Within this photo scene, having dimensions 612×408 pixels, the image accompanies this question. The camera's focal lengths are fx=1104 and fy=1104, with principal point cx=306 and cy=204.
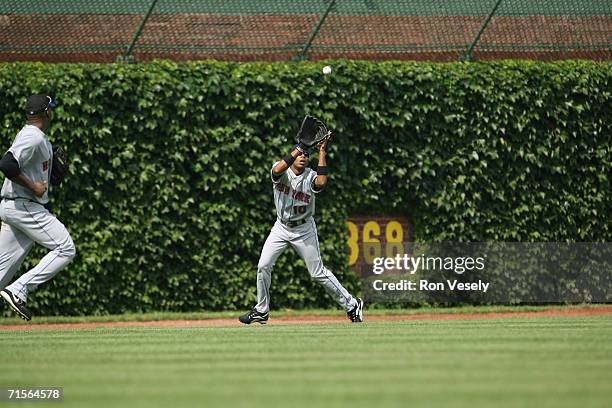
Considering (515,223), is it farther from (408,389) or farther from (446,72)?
(408,389)

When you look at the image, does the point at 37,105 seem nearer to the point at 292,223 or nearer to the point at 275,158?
the point at 292,223

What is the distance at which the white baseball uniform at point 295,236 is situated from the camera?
12.6 meters

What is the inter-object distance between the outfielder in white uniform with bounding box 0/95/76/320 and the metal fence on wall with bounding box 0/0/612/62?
5305 mm

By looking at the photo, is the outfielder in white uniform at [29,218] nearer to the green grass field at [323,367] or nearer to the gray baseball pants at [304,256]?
the green grass field at [323,367]

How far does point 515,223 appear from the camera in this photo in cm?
1653

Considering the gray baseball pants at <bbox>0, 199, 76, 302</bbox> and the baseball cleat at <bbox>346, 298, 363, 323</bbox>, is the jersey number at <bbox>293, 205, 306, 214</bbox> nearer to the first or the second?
the baseball cleat at <bbox>346, 298, 363, 323</bbox>

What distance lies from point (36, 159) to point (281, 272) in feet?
18.0

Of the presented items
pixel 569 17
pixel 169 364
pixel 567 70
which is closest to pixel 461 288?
pixel 567 70

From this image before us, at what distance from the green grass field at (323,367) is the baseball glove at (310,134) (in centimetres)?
238

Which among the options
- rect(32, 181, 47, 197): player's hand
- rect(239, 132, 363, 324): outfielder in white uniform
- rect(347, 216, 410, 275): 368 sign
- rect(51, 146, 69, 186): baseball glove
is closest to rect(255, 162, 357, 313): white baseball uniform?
rect(239, 132, 363, 324): outfielder in white uniform

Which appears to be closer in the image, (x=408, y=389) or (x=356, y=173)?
(x=408, y=389)

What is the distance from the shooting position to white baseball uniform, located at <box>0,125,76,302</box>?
1097 cm

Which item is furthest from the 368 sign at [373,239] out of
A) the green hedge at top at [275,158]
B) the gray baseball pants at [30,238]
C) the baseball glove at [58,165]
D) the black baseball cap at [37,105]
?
the black baseball cap at [37,105]

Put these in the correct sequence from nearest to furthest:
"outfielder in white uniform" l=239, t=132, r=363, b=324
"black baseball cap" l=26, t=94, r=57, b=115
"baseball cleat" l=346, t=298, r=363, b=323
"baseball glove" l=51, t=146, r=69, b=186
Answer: "black baseball cap" l=26, t=94, r=57, b=115 < "baseball glove" l=51, t=146, r=69, b=186 < "outfielder in white uniform" l=239, t=132, r=363, b=324 < "baseball cleat" l=346, t=298, r=363, b=323
